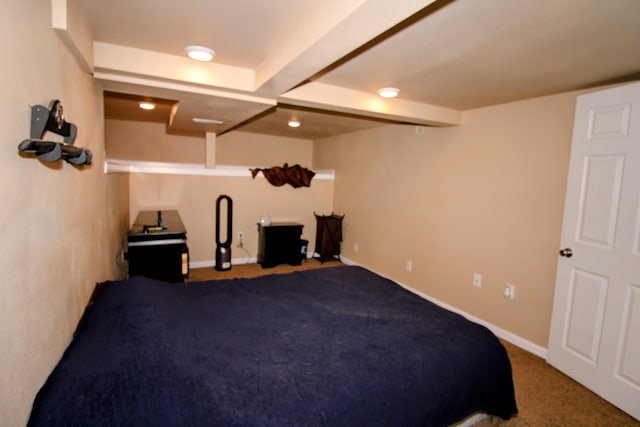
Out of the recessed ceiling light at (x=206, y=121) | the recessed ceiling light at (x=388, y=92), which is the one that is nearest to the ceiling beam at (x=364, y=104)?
the recessed ceiling light at (x=388, y=92)

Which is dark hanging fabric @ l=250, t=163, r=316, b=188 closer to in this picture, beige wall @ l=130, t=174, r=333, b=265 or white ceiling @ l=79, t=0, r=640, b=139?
beige wall @ l=130, t=174, r=333, b=265

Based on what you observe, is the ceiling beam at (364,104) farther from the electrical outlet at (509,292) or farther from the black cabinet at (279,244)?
the black cabinet at (279,244)

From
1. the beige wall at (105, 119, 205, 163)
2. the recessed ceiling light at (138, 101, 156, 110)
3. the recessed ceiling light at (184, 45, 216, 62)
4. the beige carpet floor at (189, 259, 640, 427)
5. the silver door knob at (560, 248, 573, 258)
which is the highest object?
the recessed ceiling light at (138, 101, 156, 110)

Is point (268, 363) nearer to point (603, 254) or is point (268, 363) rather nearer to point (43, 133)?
point (43, 133)

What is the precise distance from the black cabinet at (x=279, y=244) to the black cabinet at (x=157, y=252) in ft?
5.79

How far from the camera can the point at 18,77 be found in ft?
3.02

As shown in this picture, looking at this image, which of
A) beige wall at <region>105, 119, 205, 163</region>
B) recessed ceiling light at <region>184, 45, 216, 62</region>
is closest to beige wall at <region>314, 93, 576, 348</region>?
recessed ceiling light at <region>184, 45, 216, 62</region>

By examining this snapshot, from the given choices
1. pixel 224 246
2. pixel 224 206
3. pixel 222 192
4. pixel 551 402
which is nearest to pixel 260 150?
pixel 222 192

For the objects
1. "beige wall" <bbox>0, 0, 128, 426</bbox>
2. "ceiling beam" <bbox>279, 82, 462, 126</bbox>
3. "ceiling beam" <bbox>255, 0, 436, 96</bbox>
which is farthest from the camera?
"ceiling beam" <bbox>279, 82, 462, 126</bbox>

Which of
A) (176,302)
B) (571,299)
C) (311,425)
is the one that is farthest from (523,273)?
(176,302)

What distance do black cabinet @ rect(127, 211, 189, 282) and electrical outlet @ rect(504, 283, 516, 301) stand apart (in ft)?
9.93

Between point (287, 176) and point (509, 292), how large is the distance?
3.51m

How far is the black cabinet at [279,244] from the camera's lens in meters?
4.84

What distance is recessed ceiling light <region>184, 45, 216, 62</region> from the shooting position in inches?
78.5
